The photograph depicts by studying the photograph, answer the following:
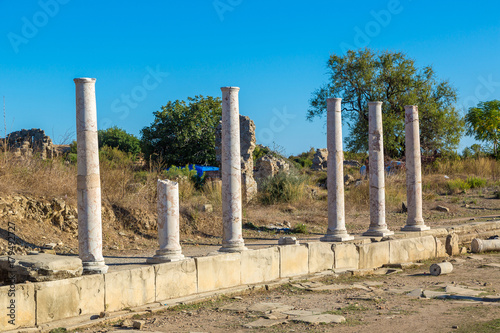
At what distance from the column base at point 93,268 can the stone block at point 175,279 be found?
82 centimetres

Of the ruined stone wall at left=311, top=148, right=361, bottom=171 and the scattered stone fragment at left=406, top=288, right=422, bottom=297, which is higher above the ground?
the ruined stone wall at left=311, top=148, right=361, bottom=171

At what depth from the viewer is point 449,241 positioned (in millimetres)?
14469

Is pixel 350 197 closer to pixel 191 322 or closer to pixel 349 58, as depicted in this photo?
pixel 349 58

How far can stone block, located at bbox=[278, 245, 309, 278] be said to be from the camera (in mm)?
10859

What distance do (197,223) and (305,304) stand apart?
6.68m

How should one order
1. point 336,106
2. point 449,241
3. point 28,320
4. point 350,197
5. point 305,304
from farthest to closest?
1. point 350,197
2. point 449,241
3. point 336,106
4. point 305,304
5. point 28,320

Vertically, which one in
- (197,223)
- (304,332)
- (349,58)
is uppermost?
(349,58)

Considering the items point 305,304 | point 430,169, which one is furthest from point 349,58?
point 305,304

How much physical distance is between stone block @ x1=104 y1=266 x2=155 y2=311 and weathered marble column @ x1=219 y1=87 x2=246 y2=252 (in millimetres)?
2721

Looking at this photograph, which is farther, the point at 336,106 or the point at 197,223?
the point at 197,223

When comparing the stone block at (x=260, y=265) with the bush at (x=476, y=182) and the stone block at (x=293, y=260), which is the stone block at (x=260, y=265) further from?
the bush at (x=476, y=182)

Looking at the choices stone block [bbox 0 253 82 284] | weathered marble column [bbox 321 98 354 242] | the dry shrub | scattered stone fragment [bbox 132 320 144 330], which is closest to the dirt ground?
scattered stone fragment [bbox 132 320 144 330]

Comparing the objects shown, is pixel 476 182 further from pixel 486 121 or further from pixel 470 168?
pixel 486 121

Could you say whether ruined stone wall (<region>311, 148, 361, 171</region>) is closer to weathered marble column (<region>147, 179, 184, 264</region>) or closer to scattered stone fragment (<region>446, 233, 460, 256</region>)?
scattered stone fragment (<region>446, 233, 460, 256</region>)
